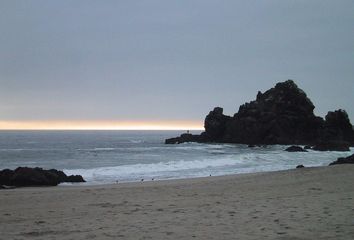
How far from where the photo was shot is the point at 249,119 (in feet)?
273

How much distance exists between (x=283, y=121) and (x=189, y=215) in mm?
74841

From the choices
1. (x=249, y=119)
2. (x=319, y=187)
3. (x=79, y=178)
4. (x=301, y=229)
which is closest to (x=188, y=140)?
(x=249, y=119)

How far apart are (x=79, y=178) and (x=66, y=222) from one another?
644 inches

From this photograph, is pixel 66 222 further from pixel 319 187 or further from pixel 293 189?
pixel 319 187

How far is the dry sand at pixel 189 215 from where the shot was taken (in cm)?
782

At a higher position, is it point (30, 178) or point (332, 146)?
point (332, 146)

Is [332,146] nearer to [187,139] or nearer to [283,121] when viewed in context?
[283,121]

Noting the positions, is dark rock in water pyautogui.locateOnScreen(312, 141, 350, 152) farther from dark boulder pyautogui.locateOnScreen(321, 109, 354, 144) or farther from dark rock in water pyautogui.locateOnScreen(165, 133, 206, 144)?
dark rock in water pyautogui.locateOnScreen(165, 133, 206, 144)

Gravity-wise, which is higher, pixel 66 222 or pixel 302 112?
pixel 302 112

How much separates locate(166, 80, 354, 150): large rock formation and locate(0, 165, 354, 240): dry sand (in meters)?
62.9

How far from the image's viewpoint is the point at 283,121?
81.7 m

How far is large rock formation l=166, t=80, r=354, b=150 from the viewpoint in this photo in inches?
2901

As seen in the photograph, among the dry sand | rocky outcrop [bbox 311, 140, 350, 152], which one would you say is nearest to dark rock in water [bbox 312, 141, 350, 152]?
rocky outcrop [bbox 311, 140, 350, 152]

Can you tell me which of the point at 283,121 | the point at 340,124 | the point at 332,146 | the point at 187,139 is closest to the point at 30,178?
the point at 332,146
